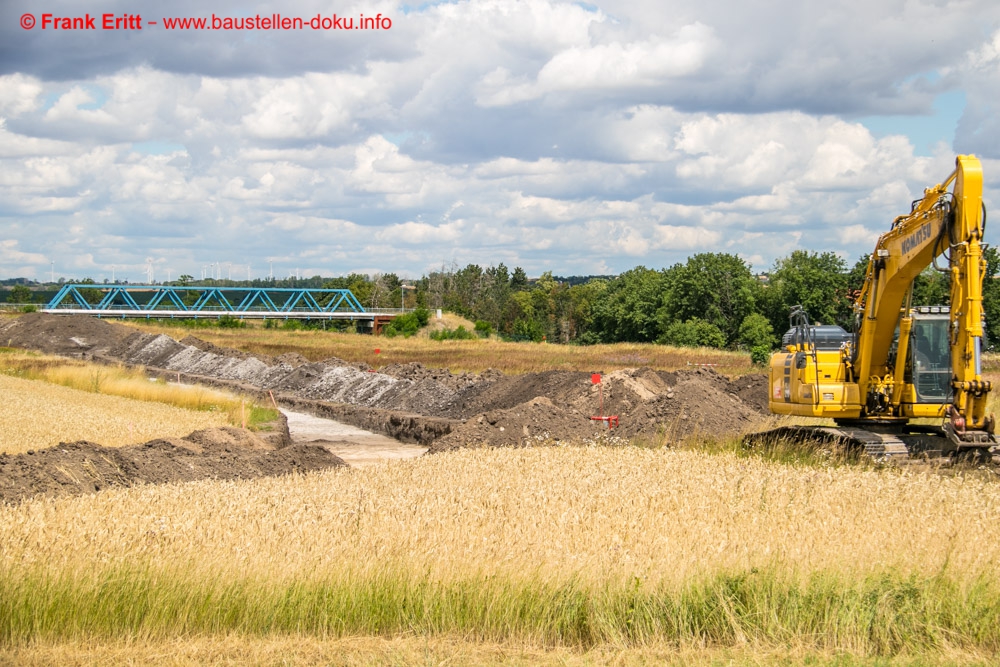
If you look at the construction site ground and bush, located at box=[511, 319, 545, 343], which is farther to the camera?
bush, located at box=[511, 319, 545, 343]

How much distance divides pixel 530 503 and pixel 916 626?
156 inches

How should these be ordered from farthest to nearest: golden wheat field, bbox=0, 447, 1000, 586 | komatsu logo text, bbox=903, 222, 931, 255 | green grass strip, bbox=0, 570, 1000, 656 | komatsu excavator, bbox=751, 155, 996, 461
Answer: komatsu logo text, bbox=903, 222, 931, 255, komatsu excavator, bbox=751, 155, 996, 461, golden wheat field, bbox=0, 447, 1000, 586, green grass strip, bbox=0, 570, 1000, 656

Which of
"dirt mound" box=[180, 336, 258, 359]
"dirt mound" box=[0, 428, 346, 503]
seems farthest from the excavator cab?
"dirt mound" box=[180, 336, 258, 359]

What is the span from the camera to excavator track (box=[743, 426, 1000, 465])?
14344mm

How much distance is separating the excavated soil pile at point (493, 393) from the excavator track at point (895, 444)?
3.32 metres

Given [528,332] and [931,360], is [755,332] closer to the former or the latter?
[528,332]

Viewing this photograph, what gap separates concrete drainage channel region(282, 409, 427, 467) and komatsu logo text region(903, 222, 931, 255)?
480 inches

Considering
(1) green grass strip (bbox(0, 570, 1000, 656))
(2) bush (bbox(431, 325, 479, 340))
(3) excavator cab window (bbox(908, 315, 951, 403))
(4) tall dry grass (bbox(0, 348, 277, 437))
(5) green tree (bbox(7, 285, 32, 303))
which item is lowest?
(4) tall dry grass (bbox(0, 348, 277, 437))

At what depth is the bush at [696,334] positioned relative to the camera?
8200cm

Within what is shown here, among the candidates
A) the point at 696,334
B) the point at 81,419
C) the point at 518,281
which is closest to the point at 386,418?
the point at 81,419

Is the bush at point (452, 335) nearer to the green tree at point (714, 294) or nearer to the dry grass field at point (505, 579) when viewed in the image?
the green tree at point (714, 294)

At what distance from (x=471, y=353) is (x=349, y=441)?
121ft

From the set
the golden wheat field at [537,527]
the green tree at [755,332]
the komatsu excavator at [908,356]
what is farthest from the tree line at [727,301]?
the golden wheat field at [537,527]

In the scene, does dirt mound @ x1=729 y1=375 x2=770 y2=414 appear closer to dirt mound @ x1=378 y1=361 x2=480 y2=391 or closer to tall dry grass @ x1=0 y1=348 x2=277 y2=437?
dirt mound @ x1=378 y1=361 x2=480 y2=391
